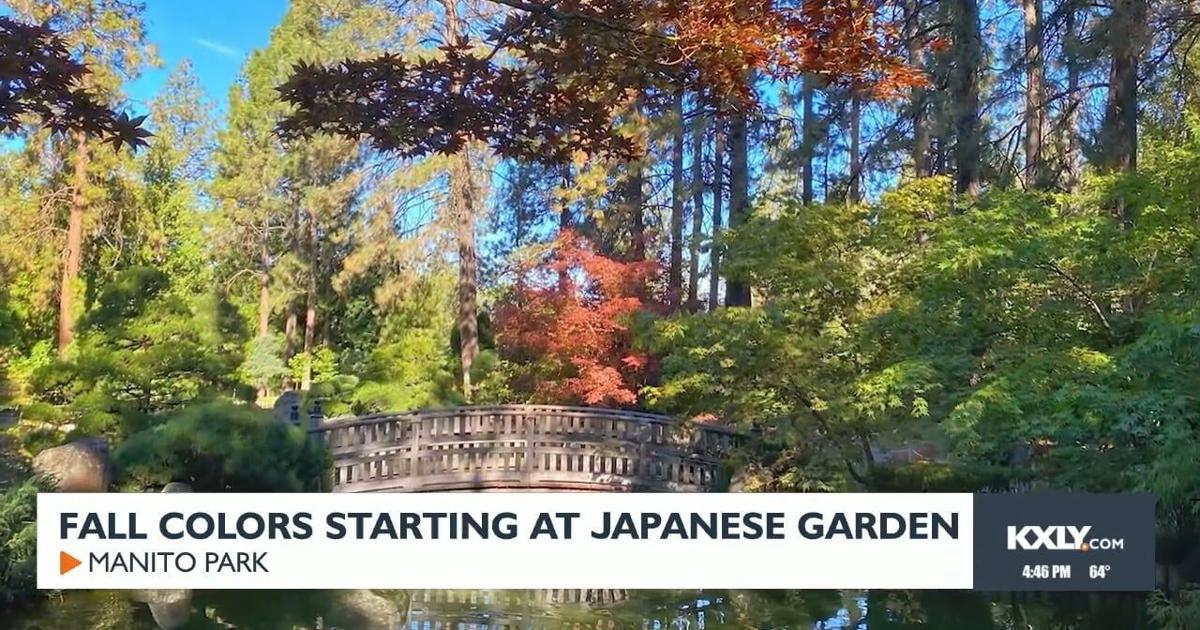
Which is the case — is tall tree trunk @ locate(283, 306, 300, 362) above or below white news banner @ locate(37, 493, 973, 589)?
above

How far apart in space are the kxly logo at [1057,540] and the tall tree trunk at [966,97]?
5154mm

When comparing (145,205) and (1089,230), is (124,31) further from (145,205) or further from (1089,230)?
(1089,230)

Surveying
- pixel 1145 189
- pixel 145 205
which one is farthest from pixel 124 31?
pixel 1145 189

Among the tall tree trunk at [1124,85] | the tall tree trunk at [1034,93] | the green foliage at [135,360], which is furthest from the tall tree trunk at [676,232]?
the green foliage at [135,360]

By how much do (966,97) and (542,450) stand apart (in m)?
5.96

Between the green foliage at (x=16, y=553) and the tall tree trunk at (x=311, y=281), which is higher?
the tall tree trunk at (x=311, y=281)

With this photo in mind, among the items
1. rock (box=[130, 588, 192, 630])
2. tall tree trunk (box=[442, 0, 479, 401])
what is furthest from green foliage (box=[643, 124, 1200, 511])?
tall tree trunk (box=[442, 0, 479, 401])

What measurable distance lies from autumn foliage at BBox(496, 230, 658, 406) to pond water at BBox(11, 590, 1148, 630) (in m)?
4.91

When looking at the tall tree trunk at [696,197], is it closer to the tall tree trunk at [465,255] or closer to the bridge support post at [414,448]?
the tall tree trunk at [465,255]

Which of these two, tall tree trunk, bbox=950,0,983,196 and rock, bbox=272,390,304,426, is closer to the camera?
tall tree trunk, bbox=950,0,983,196

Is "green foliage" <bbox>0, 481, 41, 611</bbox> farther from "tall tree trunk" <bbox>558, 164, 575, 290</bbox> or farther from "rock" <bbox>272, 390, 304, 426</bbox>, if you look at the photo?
"tall tree trunk" <bbox>558, 164, 575, 290</bbox>

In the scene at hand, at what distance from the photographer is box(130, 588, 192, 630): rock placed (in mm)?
5561

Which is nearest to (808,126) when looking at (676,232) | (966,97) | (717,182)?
(966,97)

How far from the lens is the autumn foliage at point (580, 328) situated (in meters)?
11.4
